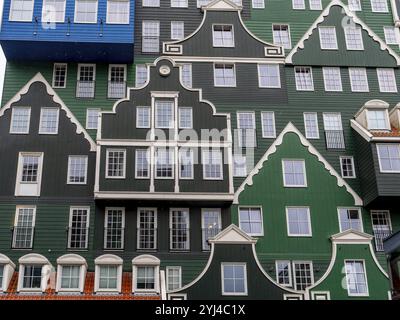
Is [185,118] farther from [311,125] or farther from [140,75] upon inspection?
[311,125]

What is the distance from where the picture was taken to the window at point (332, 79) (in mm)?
41688

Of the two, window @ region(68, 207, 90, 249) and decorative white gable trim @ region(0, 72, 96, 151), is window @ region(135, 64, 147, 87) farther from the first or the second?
window @ region(68, 207, 90, 249)

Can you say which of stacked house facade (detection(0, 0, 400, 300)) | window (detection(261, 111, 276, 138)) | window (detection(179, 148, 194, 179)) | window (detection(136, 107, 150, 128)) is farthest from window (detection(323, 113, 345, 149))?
window (detection(136, 107, 150, 128))

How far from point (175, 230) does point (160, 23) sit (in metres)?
15.8

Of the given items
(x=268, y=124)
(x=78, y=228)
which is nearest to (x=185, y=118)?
(x=268, y=124)

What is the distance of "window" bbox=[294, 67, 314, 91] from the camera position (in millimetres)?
41438

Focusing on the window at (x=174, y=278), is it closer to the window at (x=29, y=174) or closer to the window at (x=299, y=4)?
the window at (x=29, y=174)

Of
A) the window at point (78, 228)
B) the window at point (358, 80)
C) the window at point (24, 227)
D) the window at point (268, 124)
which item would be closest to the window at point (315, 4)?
the window at point (358, 80)

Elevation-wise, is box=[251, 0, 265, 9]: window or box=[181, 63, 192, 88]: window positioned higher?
box=[251, 0, 265, 9]: window

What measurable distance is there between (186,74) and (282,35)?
805cm

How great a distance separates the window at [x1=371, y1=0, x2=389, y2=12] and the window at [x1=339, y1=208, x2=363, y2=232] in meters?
16.8

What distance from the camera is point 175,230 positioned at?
36.5 meters
